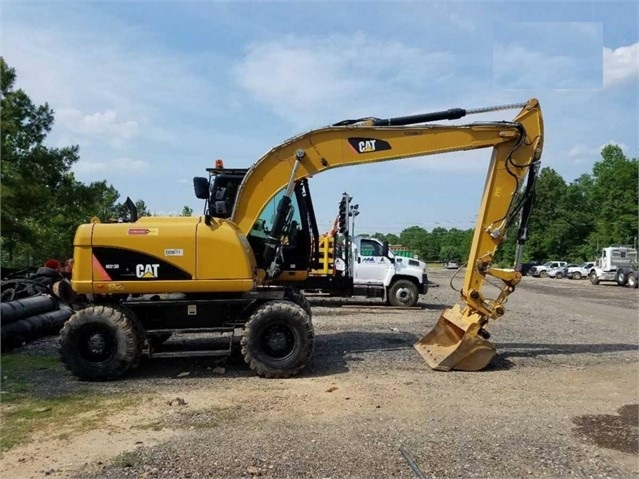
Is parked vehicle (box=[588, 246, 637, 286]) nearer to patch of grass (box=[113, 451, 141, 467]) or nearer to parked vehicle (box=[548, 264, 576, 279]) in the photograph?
parked vehicle (box=[548, 264, 576, 279])

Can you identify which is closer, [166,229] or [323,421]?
[323,421]

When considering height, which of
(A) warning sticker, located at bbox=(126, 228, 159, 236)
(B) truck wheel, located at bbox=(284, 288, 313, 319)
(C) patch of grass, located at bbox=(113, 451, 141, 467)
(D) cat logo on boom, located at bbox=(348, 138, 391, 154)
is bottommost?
(C) patch of grass, located at bbox=(113, 451, 141, 467)

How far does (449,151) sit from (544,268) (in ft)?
175

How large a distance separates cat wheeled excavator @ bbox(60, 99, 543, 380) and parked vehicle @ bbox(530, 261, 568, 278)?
169ft

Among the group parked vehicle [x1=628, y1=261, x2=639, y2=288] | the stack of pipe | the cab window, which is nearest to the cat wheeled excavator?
the stack of pipe

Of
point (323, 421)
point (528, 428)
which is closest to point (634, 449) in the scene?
point (528, 428)

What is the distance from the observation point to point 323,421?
20.3ft

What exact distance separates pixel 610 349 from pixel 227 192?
7.09 meters

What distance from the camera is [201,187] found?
9227 millimetres

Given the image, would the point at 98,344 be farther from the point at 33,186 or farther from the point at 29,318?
the point at 33,186

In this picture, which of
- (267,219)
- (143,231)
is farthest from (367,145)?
(143,231)

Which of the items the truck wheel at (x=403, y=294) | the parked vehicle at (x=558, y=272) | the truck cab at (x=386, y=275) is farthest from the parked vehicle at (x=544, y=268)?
the truck wheel at (x=403, y=294)

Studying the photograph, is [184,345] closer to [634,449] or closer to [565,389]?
[565,389]

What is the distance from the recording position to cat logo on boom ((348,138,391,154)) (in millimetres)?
9188
